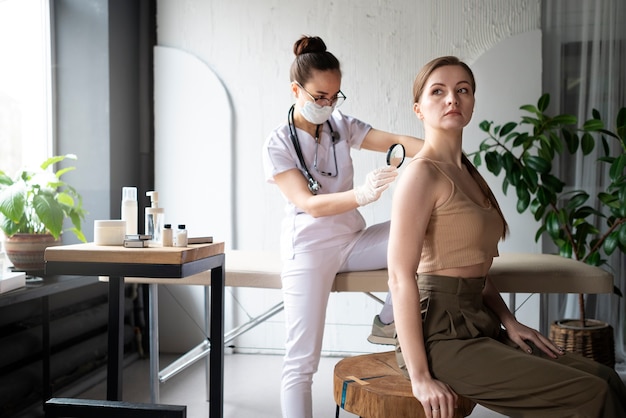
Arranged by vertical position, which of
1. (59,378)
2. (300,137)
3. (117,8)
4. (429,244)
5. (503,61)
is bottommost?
(59,378)

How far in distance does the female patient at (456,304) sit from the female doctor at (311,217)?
43 cm

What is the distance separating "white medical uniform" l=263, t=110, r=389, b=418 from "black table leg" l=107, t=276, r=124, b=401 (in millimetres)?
533

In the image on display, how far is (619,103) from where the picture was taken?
3.52 meters

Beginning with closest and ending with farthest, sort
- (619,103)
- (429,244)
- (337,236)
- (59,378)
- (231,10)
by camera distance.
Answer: (429,244) < (337,236) < (59,378) < (619,103) < (231,10)

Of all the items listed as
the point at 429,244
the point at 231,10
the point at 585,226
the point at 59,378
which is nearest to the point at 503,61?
the point at 585,226

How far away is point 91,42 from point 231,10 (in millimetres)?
815

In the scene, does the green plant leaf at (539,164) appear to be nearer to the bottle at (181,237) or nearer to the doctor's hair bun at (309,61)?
the doctor's hair bun at (309,61)

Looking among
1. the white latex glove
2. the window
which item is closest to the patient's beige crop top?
the white latex glove

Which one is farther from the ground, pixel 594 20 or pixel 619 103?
pixel 594 20

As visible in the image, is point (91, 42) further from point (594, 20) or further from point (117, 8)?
point (594, 20)

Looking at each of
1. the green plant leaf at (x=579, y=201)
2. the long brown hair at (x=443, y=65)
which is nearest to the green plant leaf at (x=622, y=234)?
the green plant leaf at (x=579, y=201)

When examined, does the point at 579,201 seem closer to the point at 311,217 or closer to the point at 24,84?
the point at 311,217

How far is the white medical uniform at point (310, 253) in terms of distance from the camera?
6.73 ft

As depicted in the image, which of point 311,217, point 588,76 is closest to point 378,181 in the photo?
point 311,217
